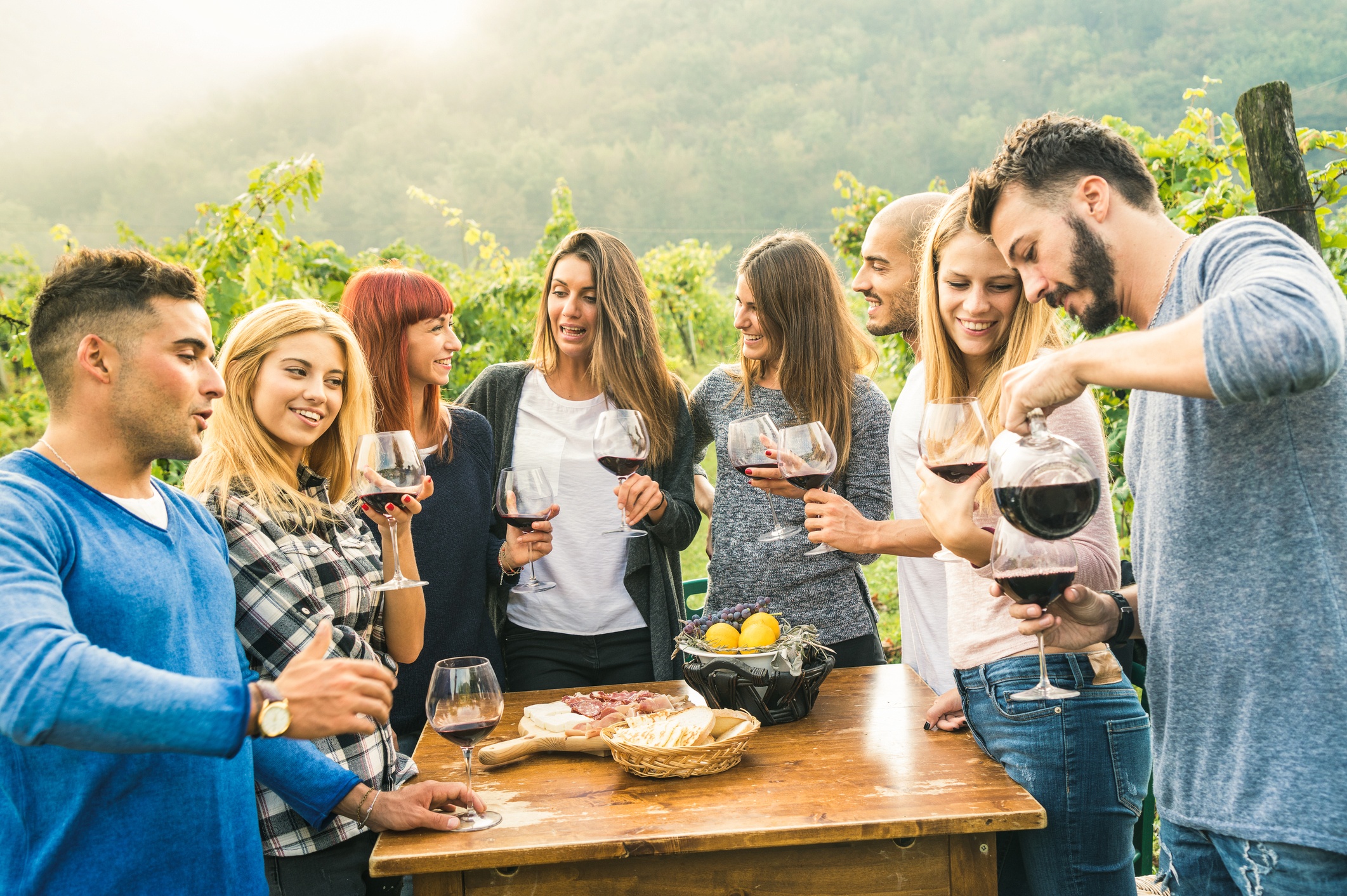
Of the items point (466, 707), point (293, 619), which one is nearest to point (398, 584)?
point (293, 619)

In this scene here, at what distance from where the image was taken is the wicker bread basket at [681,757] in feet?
5.48

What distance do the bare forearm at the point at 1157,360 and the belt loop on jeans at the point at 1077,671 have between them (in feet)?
2.06

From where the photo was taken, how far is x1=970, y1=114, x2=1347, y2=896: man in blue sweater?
3.77 feet

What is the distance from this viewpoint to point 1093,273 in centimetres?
146

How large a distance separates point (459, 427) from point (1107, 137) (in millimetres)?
1868

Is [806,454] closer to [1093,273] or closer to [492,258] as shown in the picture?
[1093,273]

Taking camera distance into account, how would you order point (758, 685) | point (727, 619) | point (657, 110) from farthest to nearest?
point (657, 110) < point (727, 619) < point (758, 685)

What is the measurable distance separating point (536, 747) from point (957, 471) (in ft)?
3.30

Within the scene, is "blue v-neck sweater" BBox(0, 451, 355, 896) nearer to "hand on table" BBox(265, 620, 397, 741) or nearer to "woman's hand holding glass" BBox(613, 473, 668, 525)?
"hand on table" BBox(265, 620, 397, 741)

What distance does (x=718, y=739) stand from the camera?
171cm

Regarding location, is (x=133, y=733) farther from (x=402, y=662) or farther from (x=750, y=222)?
(x=750, y=222)

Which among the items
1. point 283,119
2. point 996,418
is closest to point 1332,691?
point 996,418

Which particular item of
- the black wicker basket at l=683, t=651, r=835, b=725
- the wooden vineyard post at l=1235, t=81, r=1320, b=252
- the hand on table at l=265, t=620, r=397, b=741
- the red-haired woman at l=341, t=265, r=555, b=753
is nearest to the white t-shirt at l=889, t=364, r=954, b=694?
the black wicker basket at l=683, t=651, r=835, b=725

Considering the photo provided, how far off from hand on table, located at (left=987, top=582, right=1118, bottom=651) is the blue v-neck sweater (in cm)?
125
